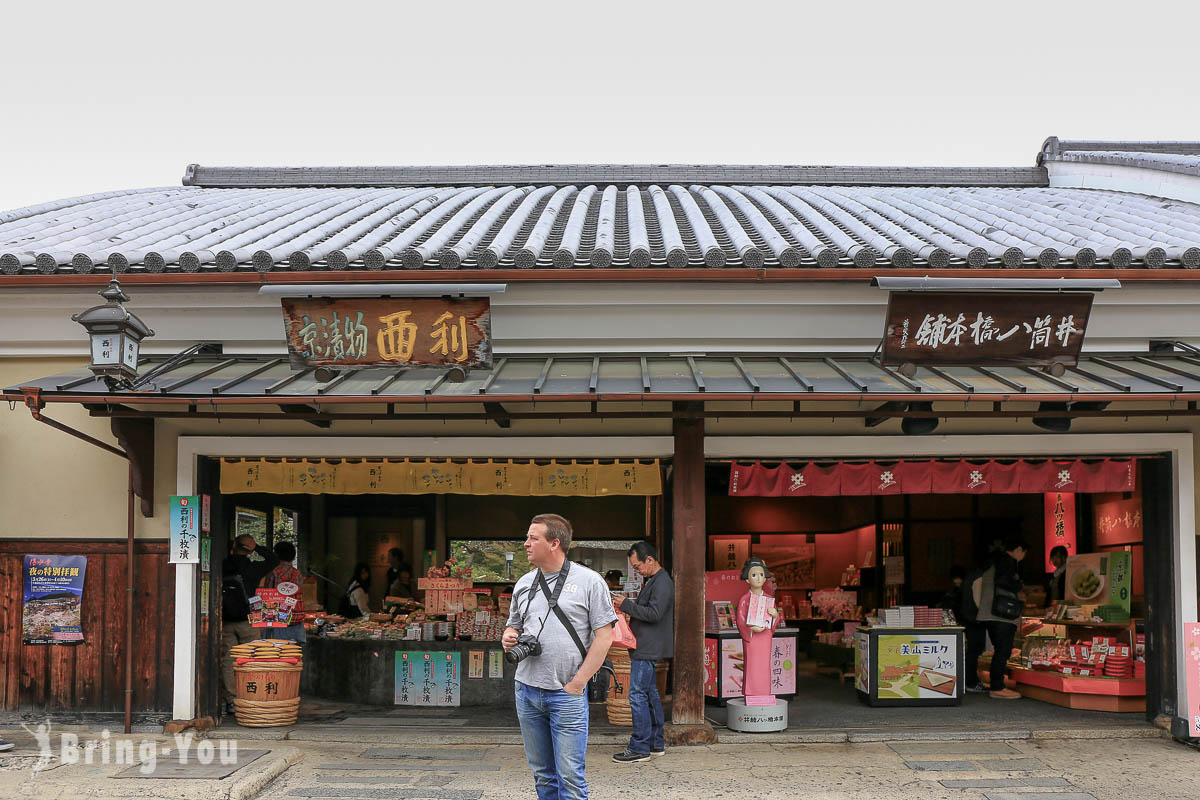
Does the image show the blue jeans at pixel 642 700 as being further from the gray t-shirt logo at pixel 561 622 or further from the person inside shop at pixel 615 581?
the person inside shop at pixel 615 581

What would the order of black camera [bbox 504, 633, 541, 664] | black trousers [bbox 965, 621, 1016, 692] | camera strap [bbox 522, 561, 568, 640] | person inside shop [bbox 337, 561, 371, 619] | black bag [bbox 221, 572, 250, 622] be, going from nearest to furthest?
black camera [bbox 504, 633, 541, 664] → camera strap [bbox 522, 561, 568, 640] → black bag [bbox 221, 572, 250, 622] → black trousers [bbox 965, 621, 1016, 692] → person inside shop [bbox 337, 561, 371, 619]

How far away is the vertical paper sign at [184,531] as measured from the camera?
988 centimetres

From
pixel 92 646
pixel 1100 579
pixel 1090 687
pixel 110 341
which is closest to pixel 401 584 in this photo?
pixel 92 646

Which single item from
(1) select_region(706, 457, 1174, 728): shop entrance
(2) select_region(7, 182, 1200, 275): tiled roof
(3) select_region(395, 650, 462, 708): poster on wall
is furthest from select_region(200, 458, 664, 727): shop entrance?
(2) select_region(7, 182, 1200, 275): tiled roof

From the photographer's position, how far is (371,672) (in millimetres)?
11945

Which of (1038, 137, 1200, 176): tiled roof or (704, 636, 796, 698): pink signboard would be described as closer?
(704, 636, 796, 698): pink signboard

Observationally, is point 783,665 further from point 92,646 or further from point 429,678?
point 92,646

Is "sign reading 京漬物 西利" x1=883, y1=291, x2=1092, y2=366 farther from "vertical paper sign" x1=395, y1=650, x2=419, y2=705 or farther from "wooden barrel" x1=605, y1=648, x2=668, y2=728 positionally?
"vertical paper sign" x1=395, y1=650, x2=419, y2=705

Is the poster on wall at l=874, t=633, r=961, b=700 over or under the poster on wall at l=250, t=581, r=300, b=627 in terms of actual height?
under

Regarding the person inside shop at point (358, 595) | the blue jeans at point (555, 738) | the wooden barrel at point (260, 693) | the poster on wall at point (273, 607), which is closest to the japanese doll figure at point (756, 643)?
the blue jeans at point (555, 738)

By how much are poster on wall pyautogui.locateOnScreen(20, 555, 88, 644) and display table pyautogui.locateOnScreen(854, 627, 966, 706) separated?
311 inches

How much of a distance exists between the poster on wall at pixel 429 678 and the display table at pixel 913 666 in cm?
444

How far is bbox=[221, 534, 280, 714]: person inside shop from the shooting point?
34.8 ft

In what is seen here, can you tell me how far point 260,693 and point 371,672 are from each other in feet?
6.40
